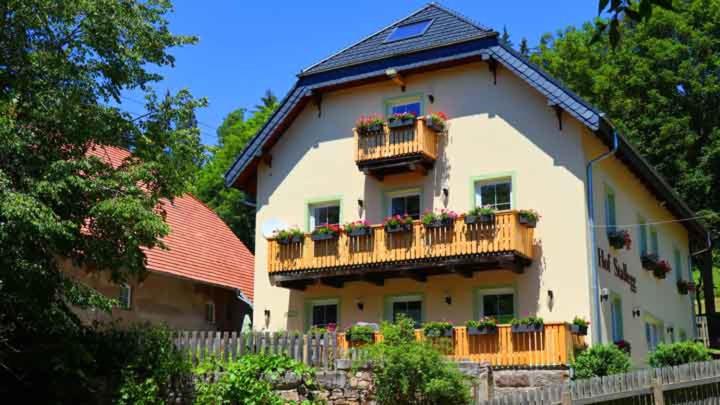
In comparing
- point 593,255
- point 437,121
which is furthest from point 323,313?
point 593,255

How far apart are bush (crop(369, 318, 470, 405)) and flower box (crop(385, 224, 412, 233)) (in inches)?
→ 259

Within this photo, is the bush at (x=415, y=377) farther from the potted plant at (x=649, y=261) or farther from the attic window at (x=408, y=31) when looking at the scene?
the potted plant at (x=649, y=261)

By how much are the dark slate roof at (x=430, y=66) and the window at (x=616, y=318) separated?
147 inches

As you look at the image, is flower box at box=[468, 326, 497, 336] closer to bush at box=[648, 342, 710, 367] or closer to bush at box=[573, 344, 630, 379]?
bush at box=[573, 344, 630, 379]

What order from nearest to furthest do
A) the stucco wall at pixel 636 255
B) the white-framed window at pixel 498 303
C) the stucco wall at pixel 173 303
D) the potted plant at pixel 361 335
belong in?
the potted plant at pixel 361 335 → the white-framed window at pixel 498 303 → the stucco wall at pixel 636 255 → the stucco wall at pixel 173 303

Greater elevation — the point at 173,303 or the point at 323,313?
the point at 173,303

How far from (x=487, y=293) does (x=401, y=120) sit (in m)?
4.76

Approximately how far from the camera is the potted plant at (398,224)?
2197cm

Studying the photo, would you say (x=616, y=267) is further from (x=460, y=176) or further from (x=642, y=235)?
(x=460, y=176)

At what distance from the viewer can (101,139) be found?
14.6 m

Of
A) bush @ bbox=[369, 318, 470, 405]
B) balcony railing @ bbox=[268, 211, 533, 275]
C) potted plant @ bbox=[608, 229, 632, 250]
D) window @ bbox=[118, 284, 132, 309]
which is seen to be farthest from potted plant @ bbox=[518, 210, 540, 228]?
window @ bbox=[118, 284, 132, 309]

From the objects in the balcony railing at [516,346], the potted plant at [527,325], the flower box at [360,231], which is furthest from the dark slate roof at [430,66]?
the balcony railing at [516,346]

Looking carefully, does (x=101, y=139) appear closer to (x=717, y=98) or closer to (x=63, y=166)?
(x=63, y=166)

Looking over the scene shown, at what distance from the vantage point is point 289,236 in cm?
2345
